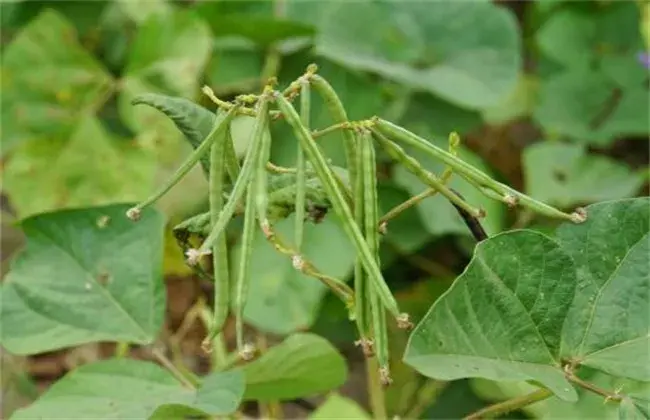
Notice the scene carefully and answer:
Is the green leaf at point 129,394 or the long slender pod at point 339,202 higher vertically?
the long slender pod at point 339,202

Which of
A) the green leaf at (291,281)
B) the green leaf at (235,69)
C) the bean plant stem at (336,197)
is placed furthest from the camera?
the green leaf at (235,69)

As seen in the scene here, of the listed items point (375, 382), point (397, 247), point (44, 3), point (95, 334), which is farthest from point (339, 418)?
point (44, 3)

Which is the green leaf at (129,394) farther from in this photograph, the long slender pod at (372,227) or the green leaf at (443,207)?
the green leaf at (443,207)

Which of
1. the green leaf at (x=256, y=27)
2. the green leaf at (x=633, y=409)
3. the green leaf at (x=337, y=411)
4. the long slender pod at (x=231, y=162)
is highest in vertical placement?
the green leaf at (x=256, y=27)

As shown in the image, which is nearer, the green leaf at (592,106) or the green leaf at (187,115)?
the green leaf at (187,115)

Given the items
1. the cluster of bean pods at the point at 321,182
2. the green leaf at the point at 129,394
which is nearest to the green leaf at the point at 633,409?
the cluster of bean pods at the point at 321,182

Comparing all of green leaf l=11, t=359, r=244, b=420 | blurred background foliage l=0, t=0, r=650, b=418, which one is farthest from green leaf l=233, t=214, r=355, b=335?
green leaf l=11, t=359, r=244, b=420

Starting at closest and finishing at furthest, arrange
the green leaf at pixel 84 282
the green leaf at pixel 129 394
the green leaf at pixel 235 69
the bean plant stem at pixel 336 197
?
the bean plant stem at pixel 336 197
the green leaf at pixel 129 394
the green leaf at pixel 84 282
the green leaf at pixel 235 69
